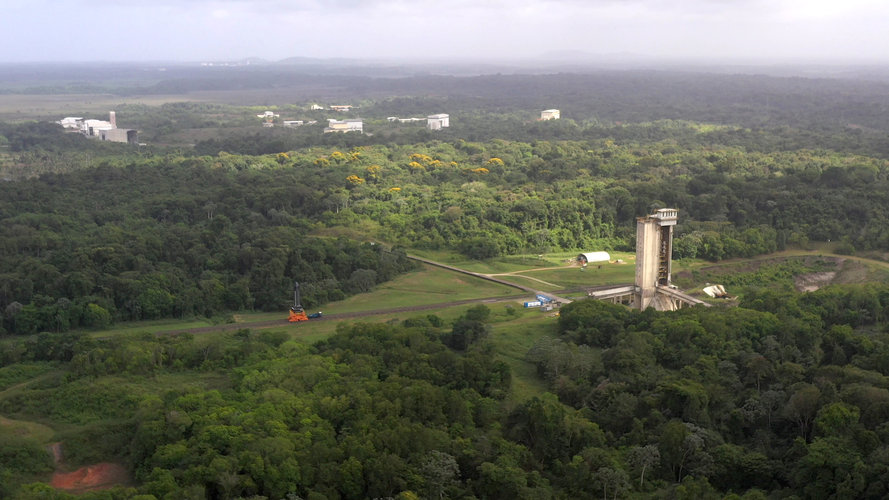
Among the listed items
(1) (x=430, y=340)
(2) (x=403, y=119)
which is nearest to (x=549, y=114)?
(2) (x=403, y=119)

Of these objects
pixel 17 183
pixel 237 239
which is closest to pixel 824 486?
pixel 237 239

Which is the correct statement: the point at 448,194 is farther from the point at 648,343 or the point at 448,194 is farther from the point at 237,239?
the point at 648,343

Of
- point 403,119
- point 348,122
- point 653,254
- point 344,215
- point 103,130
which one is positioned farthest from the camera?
point 403,119

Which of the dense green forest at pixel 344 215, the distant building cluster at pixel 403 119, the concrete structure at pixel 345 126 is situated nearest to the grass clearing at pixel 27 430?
the dense green forest at pixel 344 215

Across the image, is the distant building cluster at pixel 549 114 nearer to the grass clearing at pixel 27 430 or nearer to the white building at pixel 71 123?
the white building at pixel 71 123

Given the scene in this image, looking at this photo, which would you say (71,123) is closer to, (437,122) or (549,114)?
(437,122)
